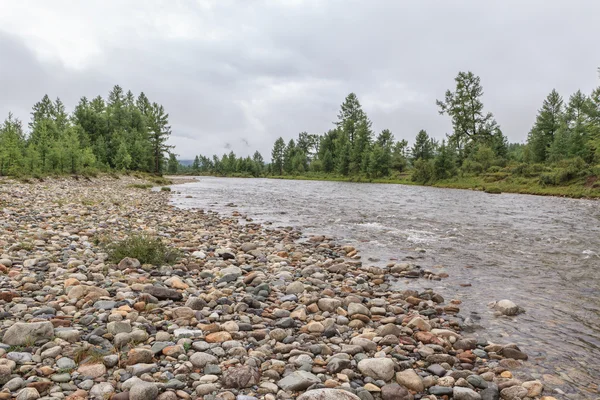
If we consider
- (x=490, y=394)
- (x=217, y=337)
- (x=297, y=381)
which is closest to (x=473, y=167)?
(x=490, y=394)

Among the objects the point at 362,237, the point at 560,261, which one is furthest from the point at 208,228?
the point at 560,261

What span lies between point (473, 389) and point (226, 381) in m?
2.55

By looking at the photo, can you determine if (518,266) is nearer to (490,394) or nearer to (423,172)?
(490,394)

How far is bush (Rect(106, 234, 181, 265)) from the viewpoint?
23.1 feet

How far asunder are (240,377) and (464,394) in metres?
2.20

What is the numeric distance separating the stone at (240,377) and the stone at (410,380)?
1.49m

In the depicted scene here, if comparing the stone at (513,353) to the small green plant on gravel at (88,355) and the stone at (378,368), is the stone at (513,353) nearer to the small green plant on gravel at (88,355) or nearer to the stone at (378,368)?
the stone at (378,368)

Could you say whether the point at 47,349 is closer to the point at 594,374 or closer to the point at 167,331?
the point at 167,331

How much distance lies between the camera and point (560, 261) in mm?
9203

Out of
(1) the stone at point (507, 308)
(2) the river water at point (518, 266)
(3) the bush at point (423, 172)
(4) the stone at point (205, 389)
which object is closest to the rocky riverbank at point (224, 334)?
(4) the stone at point (205, 389)

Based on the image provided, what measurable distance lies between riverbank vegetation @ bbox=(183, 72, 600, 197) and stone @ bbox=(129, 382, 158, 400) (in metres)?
39.1

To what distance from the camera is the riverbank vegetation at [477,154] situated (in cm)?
3931

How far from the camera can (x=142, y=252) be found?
712 cm

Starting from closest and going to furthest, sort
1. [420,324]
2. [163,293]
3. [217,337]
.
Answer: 1. [217,337]
2. [420,324]
3. [163,293]
